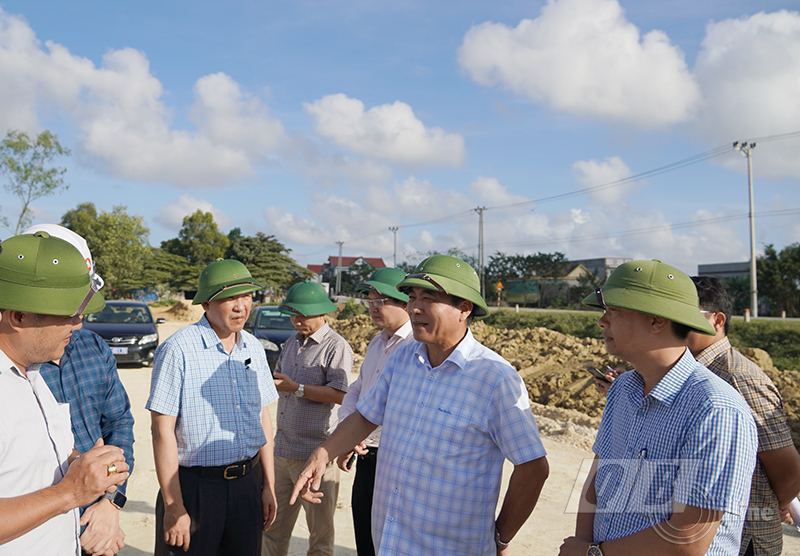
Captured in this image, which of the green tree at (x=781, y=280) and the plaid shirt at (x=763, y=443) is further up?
the green tree at (x=781, y=280)

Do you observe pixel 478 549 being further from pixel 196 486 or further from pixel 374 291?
pixel 374 291

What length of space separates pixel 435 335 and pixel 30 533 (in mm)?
1603

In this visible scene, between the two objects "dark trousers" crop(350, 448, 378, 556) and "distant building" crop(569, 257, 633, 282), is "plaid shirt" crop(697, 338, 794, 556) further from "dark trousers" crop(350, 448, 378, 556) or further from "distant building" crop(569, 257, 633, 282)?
"distant building" crop(569, 257, 633, 282)

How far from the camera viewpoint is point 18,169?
86.7 feet

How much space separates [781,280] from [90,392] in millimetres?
37855

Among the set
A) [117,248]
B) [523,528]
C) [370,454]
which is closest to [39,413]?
[370,454]

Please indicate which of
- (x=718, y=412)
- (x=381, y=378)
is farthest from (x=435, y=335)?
(x=718, y=412)

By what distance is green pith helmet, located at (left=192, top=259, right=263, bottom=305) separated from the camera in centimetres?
285

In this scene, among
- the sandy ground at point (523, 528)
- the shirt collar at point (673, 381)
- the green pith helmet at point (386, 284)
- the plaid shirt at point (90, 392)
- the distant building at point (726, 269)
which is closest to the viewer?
the shirt collar at point (673, 381)

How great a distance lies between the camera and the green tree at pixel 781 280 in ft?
102

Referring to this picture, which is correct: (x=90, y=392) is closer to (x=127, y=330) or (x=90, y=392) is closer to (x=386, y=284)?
(x=386, y=284)

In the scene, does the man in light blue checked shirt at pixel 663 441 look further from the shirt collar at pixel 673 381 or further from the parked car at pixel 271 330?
the parked car at pixel 271 330

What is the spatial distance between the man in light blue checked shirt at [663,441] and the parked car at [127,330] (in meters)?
11.2

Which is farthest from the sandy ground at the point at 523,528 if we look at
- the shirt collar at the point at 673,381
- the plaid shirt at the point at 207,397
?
the plaid shirt at the point at 207,397
